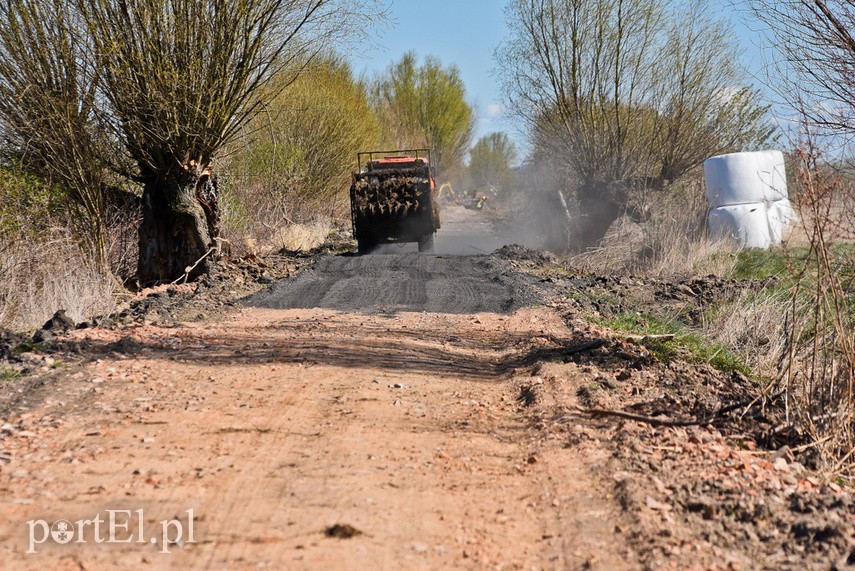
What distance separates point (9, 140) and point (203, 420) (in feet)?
31.4

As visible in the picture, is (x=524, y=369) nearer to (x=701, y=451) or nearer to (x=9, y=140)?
(x=701, y=451)

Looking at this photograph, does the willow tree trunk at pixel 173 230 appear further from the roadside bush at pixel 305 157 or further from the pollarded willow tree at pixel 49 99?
the roadside bush at pixel 305 157

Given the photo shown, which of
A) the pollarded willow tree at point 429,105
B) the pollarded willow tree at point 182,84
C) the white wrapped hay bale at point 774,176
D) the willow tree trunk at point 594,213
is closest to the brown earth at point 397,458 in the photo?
the pollarded willow tree at point 182,84

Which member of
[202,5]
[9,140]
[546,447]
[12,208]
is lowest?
[546,447]

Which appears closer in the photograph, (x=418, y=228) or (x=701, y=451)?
(x=701, y=451)

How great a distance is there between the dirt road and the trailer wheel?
13089 millimetres

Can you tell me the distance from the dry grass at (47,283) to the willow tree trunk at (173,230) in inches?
44.3

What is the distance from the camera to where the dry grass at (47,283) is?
11516 millimetres

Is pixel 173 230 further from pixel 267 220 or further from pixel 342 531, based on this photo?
pixel 342 531

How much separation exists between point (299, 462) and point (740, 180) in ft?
63.7

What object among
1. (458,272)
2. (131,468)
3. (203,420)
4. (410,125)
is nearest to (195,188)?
(458,272)

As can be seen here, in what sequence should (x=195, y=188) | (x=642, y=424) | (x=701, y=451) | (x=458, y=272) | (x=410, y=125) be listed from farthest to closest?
(x=410, y=125)
(x=458, y=272)
(x=195, y=188)
(x=642, y=424)
(x=701, y=451)

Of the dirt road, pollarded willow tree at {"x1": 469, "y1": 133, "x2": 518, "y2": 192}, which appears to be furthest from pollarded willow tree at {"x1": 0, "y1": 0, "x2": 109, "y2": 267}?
pollarded willow tree at {"x1": 469, "y1": 133, "x2": 518, "y2": 192}

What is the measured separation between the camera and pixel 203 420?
19.3ft
